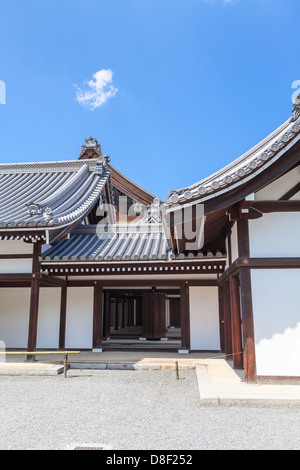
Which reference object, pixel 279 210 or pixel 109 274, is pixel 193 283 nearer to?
pixel 109 274

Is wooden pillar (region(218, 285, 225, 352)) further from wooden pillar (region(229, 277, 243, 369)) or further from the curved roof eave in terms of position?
the curved roof eave

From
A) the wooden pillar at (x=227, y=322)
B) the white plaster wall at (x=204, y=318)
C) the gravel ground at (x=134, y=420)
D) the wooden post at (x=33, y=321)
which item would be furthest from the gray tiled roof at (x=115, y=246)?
the gravel ground at (x=134, y=420)

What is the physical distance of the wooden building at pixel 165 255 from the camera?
19.5 ft

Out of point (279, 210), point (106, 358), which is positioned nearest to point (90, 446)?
point (279, 210)

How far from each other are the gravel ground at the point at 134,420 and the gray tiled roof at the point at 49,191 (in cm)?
418

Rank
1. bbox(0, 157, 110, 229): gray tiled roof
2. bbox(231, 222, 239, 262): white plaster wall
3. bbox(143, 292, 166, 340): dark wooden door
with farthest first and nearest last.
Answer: bbox(143, 292, 166, 340): dark wooden door, bbox(0, 157, 110, 229): gray tiled roof, bbox(231, 222, 239, 262): white plaster wall

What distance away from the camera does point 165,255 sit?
958cm

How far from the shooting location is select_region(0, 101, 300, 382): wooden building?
19.5ft

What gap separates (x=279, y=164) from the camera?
19.3ft

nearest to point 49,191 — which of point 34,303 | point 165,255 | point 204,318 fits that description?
point 34,303

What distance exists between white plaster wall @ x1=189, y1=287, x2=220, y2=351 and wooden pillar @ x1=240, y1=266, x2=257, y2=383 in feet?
15.7

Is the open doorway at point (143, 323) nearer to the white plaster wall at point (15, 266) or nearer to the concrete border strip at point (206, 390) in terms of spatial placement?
the white plaster wall at point (15, 266)

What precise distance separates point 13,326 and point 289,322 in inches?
358

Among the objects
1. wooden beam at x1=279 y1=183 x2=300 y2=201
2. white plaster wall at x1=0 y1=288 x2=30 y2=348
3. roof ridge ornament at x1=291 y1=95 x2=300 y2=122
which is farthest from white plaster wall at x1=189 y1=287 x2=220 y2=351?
roof ridge ornament at x1=291 y1=95 x2=300 y2=122
